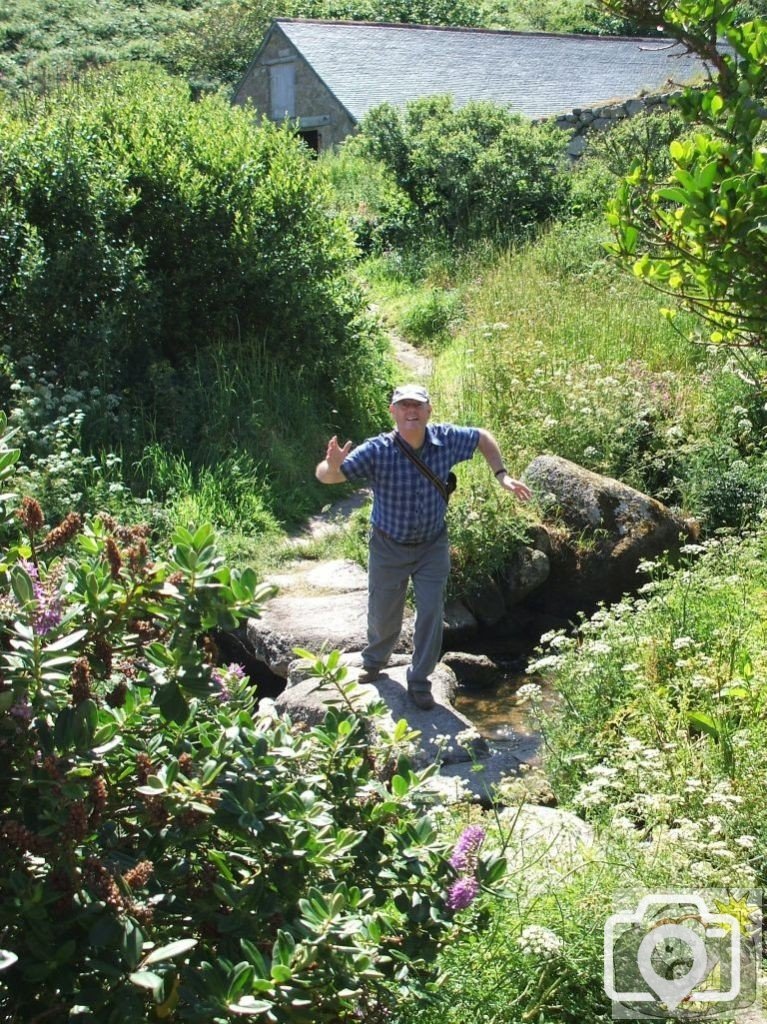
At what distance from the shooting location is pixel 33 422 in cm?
910

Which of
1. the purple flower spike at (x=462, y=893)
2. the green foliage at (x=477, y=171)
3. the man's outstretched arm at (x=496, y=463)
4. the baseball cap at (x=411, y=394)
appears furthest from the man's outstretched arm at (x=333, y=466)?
the green foliage at (x=477, y=171)

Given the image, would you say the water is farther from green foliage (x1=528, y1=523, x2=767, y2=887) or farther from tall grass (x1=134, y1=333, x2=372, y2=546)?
tall grass (x1=134, y1=333, x2=372, y2=546)

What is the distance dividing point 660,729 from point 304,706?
6.23 feet

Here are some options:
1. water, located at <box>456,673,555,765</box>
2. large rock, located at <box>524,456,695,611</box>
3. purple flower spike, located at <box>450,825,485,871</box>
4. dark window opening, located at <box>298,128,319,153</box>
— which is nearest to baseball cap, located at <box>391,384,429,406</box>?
water, located at <box>456,673,555,765</box>

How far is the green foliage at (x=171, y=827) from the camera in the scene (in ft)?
8.11

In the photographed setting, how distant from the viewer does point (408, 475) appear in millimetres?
6082

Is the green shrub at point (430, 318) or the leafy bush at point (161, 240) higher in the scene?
the leafy bush at point (161, 240)

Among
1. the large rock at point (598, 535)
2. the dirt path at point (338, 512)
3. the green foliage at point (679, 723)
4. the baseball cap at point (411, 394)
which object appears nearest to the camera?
the green foliage at point (679, 723)

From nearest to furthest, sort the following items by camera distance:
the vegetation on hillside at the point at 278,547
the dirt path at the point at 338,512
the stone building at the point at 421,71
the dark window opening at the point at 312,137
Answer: the vegetation on hillside at the point at 278,547 → the dirt path at the point at 338,512 → the stone building at the point at 421,71 → the dark window opening at the point at 312,137

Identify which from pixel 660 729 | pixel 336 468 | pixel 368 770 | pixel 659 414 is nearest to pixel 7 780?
pixel 368 770

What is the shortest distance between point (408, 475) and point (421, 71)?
23982 mm

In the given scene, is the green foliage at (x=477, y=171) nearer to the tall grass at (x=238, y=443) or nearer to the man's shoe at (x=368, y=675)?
the tall grass at (x=238, y=443)

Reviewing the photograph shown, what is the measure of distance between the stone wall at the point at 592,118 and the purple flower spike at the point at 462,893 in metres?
19.8
